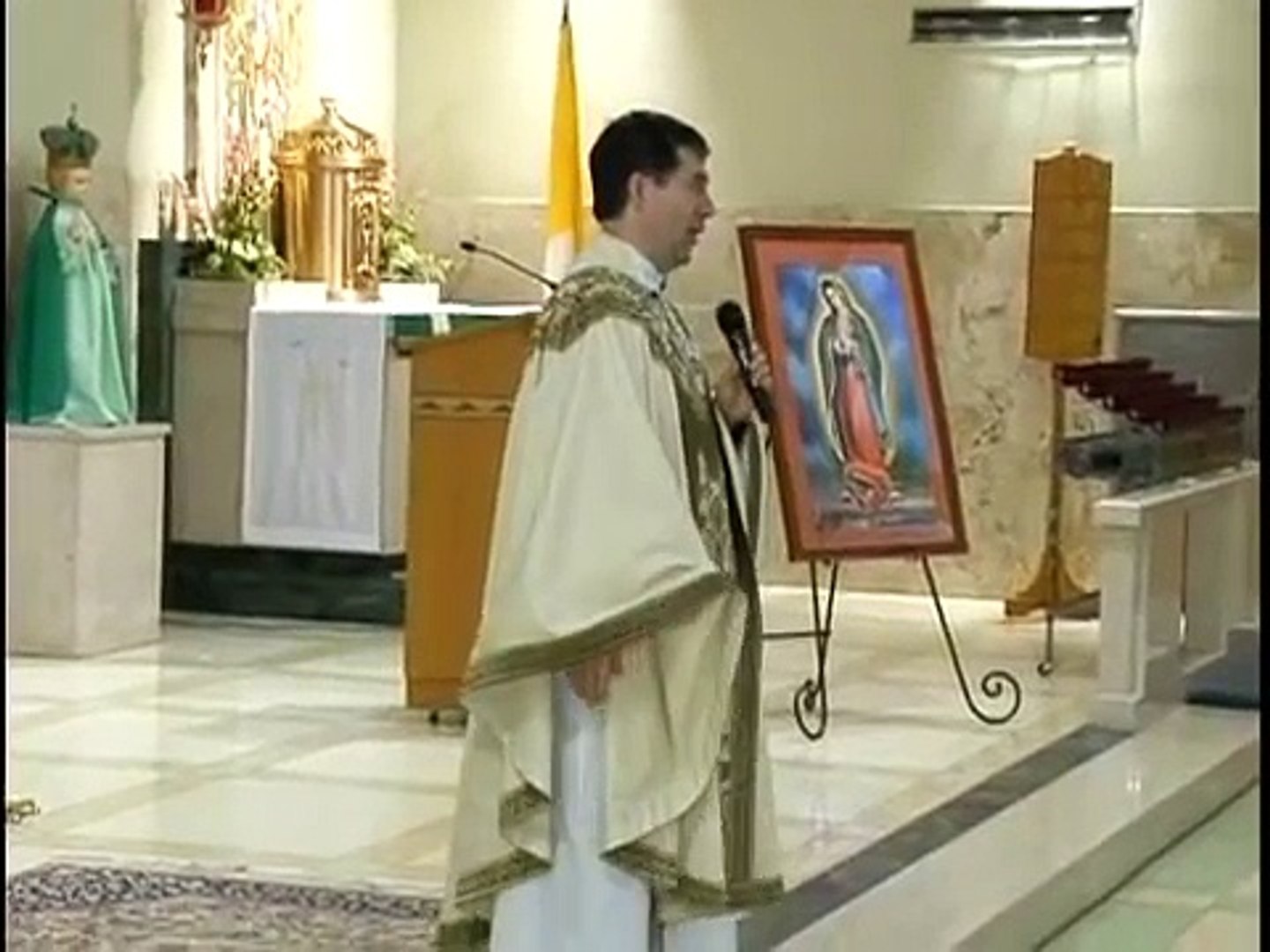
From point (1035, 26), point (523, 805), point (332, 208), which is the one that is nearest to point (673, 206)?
point (523, 805)

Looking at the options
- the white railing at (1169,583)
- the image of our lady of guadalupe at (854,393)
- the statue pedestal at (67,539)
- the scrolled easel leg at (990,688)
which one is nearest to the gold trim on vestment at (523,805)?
the image of our lady of guadalupe at (854,393)

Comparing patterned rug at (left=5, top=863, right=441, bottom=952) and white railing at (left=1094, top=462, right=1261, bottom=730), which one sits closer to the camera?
patterned rug at (left=5, top=863, right=441, bottom=952)

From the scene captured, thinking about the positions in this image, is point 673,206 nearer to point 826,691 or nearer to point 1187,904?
point 1187,904

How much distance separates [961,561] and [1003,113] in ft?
6.46

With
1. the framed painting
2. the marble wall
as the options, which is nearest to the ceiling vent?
the marble wall

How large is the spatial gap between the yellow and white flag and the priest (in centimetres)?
716

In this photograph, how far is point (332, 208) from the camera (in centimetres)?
1066

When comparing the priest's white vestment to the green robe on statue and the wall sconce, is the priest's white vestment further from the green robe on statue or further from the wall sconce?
the wall sconce

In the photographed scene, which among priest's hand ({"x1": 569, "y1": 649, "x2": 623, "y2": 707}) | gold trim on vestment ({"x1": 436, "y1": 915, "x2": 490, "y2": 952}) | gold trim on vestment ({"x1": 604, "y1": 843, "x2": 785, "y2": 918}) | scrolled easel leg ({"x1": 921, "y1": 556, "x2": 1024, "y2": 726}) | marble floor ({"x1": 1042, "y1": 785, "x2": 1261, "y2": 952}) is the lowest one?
marble floor ({"x1": 1042, "y1": 785, "x2": 1261, "y2": 952})

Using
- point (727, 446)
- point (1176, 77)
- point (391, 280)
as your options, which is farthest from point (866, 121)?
point (727, 446)

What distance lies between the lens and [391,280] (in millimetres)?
11023

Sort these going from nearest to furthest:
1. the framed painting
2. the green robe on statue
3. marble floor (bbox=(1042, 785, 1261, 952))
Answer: marble floor (bbox=(1042, 785, 1261, 952)) < the framed painting < the green robe on statue

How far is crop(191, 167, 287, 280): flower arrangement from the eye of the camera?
400 inches

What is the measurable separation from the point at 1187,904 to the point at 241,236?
19.3ft
